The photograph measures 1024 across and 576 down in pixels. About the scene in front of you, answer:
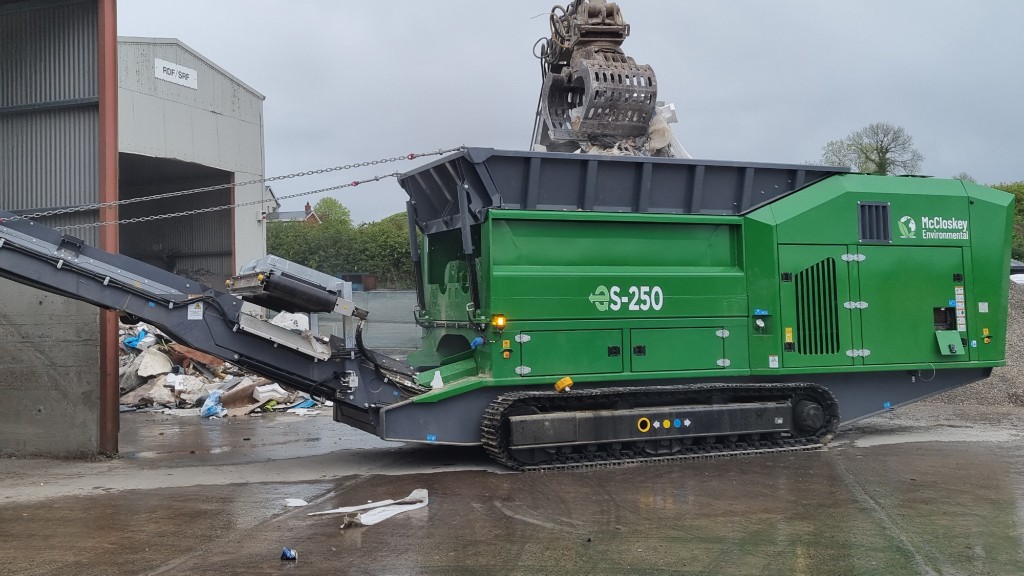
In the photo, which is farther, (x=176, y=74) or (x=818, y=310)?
(x=176, y=74)

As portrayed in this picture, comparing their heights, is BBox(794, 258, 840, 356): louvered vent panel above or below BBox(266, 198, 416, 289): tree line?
below

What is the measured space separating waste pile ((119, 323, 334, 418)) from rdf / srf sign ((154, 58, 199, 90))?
7907mm

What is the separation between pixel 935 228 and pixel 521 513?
244 inches

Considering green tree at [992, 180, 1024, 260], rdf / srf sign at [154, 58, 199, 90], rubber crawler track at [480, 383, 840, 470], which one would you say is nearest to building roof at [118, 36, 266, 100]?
rdf / srf sign at [154, 58, 199, 90]

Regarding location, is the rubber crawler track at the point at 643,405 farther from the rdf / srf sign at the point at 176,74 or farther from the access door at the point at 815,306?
the rdf / srf sign at the point at 176,74

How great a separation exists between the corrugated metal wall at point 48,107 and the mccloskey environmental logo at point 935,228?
9.06m

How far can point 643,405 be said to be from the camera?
351 inches

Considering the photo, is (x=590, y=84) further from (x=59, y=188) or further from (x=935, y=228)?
(x=59, y=188)

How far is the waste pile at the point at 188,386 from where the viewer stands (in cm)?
1357

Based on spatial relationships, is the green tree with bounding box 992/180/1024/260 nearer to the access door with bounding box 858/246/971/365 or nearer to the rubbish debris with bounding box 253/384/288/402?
the access door with bounding box 858/246/971/365

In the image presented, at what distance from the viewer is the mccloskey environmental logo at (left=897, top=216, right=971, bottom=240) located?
9.70 metres

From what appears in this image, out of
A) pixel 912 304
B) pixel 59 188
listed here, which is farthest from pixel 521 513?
pixel 59 188

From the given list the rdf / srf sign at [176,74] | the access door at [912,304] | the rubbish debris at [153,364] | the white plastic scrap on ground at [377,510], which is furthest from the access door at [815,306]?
the rdf / srf sign at [176,74]

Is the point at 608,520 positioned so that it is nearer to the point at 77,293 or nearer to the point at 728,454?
the point at 728,454
